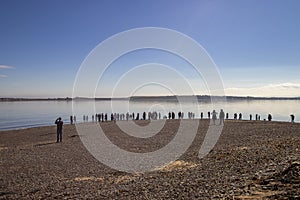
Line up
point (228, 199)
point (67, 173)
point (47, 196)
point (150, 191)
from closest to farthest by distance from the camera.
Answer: point (228, 199) < point (150, 191) < point (47, 196) < point (67, 173)

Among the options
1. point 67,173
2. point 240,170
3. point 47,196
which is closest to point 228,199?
point 240,170

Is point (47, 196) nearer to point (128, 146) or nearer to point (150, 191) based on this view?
point (150, 191)

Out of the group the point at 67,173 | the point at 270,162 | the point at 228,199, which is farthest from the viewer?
the point at 67,173

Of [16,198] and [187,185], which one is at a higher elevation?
[187,185]

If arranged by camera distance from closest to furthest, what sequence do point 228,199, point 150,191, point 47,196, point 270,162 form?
point 228,199
point 150,191
point 47,196
point 270,162

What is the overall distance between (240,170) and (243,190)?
10.1 ft

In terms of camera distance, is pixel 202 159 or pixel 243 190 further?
pixel 202 159

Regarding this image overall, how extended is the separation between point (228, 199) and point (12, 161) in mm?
16416

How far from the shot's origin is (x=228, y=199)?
768 centimetres

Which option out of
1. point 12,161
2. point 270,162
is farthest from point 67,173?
point 270,162

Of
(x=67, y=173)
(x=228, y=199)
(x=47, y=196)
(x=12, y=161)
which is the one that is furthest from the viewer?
(x=12, y=161)

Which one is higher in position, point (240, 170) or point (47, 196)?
point (240, 170)

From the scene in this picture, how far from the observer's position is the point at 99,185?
12.0m

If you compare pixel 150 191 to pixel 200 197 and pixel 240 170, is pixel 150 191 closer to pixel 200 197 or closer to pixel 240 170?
pixel 200 197
